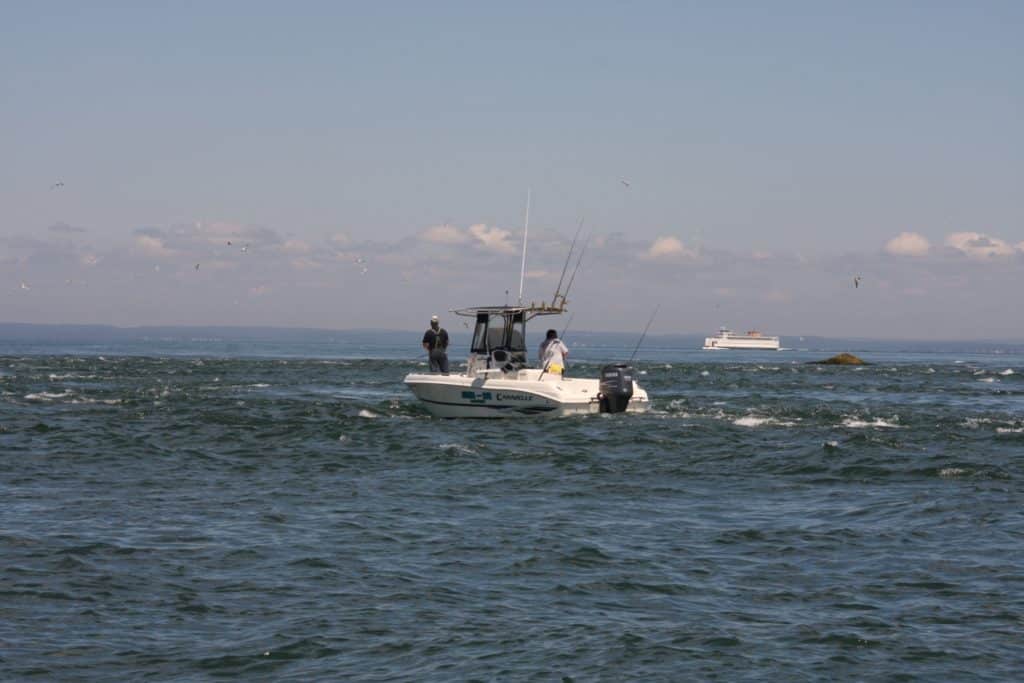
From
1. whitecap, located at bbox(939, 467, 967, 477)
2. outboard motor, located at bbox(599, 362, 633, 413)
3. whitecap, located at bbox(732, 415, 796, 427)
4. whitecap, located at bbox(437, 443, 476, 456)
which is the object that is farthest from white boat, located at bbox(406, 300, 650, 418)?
whitecap, located at bbox(939, 467, 967, 477)

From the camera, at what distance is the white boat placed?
32.3 metres

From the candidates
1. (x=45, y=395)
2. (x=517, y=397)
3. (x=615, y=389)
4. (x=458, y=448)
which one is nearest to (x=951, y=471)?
(x=458, y=448)

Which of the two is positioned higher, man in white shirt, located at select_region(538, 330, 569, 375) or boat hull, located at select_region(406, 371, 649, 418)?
man in white shirt, located at select_region(538, 330, 569, 375)

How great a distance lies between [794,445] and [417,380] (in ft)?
38.1

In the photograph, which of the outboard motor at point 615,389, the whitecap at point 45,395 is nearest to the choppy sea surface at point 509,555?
the outboard motor at point 615,389

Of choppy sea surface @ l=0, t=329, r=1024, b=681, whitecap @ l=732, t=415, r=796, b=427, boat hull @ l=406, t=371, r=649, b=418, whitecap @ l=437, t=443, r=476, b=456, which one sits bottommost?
choppy sea surface @ l=0, t=329, r=1024, b=681

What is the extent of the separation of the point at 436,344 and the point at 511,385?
4109mm

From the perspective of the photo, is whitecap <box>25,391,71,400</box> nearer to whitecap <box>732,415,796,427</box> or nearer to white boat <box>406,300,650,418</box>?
white boat <box>406,300,650,418</box>

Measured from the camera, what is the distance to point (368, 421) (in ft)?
115

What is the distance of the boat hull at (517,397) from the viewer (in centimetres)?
3219

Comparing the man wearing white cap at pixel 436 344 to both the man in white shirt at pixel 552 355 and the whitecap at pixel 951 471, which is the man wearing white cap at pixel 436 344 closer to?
the man in white shirt at pixel 552 355

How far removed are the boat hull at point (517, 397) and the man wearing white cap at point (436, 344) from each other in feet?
4.65

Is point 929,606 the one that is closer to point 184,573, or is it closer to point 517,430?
point 184,573

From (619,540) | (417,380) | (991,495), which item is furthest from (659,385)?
(619,540)
